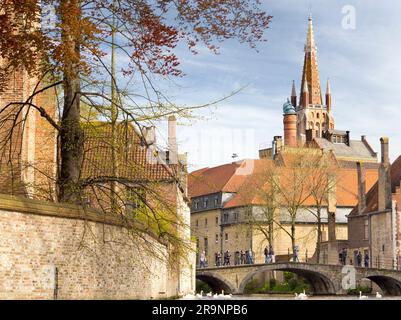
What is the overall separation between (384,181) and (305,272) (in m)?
7.98

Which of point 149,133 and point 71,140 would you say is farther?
point 149,133

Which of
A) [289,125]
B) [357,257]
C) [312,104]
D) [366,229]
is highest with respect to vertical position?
[312,104]

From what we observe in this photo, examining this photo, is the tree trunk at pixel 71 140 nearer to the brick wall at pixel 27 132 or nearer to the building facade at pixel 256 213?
the brick wall at pixel 27 132

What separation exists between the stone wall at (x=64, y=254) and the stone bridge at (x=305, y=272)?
127 feet

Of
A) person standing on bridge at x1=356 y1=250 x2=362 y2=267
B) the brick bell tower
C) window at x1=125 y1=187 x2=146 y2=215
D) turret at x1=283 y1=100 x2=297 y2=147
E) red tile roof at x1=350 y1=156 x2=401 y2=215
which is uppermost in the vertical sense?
turret at x1=283 y1=100 x2=297 y2=147

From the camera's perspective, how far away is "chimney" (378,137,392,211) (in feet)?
202

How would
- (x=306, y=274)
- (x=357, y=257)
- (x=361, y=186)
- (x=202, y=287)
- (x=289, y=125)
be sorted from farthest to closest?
(x=289, y=125)
(x=202, y=287)
(x=361, y=186)
(x=357, y=257)
(x=306, y=274)

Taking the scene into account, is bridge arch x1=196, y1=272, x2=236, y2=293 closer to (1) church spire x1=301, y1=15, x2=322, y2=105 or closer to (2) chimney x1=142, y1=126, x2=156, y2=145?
(2) chimney x1=142, y1=126, x2=156, y2=145

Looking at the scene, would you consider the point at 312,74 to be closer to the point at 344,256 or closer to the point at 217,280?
the point at 344,256

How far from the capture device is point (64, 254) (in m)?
17.1

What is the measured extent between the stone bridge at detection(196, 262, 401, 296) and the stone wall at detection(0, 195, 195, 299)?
38.7 metres

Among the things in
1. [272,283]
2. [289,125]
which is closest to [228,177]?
[272,283]

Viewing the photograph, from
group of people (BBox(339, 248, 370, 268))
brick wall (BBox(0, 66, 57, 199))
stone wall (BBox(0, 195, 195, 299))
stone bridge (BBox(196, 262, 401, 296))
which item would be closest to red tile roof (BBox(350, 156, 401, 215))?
group of people (BBox(339, 248, 370, 268))

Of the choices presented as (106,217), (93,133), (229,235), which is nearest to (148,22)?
(93,133)
